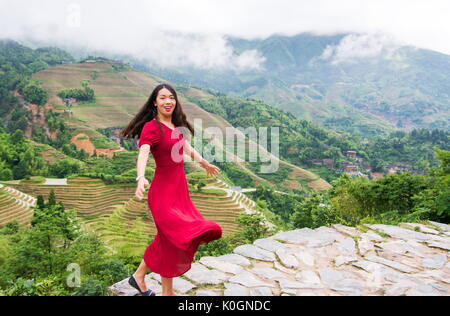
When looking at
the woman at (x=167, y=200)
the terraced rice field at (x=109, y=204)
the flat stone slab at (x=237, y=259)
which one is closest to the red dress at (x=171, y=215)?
the woman at (x=167, y=200)

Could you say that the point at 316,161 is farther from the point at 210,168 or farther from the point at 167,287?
the point at 167,287

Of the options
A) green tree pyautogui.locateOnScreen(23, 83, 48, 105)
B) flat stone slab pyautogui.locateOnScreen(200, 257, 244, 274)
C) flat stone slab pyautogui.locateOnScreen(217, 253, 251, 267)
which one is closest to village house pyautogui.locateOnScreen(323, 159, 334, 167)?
green tree pyautogui.locateOnScreen(23, 83, 48, 105)

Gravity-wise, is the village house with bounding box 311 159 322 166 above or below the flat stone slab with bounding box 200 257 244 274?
below

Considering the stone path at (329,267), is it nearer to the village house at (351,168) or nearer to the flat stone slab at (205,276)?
the flat stone slab at (205,276)

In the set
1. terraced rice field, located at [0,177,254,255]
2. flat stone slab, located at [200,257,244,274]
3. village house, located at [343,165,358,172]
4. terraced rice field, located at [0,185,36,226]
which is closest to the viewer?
flat stone slab, located at [200,257,244,274]

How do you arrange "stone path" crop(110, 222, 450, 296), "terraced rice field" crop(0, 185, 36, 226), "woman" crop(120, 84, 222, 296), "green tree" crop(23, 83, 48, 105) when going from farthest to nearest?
"green tree" crop(23, 83, 48, 105)
"terraced rice field" crop(0, 185, 36, 226)
"stone path" crop(110, 222, 450, 296)
"woman" crop(120, 84, 222, 296)

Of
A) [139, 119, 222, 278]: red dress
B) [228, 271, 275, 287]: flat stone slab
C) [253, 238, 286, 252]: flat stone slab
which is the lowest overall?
[253, 238, 286, 252]: flat stone slab

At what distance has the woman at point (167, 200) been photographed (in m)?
1.86

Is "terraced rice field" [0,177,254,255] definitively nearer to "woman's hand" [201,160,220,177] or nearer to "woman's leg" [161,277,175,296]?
"woman's hand" [201,160,220,177]

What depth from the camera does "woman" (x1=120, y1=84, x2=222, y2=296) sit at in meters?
1.86

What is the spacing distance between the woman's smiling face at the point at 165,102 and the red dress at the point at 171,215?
10 centimetres

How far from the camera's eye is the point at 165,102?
202cm

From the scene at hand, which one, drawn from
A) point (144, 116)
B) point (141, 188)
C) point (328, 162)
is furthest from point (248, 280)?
point (328, 162)
